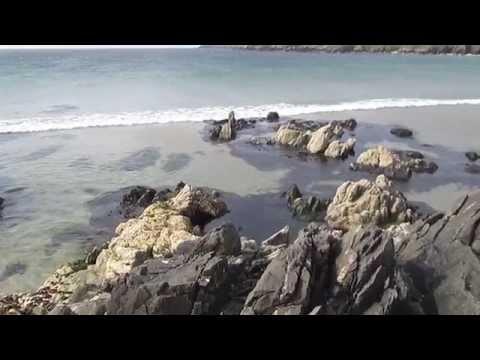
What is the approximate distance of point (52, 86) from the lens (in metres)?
67.6

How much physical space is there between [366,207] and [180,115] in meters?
29.2

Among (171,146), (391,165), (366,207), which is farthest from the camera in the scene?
(171,146)

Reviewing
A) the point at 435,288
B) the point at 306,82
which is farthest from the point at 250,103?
the point at 435,288

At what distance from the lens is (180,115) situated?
4559cm

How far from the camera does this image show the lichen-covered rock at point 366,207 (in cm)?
1895

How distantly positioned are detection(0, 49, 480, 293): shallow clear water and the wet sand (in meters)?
0.07

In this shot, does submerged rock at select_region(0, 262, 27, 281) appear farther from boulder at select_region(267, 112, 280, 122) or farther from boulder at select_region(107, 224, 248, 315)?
boulder at select_region(267, 112, 280, 122)

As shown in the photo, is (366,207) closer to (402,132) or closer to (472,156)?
(472,156)

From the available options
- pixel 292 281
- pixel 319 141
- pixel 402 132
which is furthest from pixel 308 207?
pixel 402 132

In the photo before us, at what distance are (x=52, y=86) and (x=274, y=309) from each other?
6494cm

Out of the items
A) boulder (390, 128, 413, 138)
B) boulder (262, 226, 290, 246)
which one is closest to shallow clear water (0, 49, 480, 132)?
boulder (390, 128, 413, 138)

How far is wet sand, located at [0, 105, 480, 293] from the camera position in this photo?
60.8ft

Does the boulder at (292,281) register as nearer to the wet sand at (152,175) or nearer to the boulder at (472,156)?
the wet sand at (152,175)
